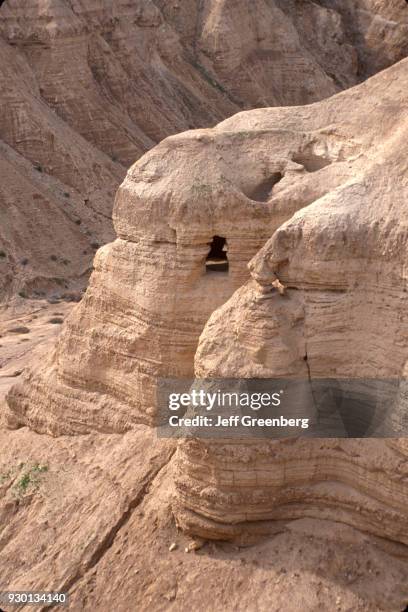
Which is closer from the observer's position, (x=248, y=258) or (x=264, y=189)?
(x=248, y=258)

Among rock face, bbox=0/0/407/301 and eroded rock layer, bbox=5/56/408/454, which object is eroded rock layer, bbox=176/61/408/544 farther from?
rock face, bbox=0/0/407/301

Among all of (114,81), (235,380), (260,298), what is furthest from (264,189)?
(114,81)

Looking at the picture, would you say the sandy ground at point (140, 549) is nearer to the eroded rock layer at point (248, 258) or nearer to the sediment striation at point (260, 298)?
the sediment striation at point (260, 298)

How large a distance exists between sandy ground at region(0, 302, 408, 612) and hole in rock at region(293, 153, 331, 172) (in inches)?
180

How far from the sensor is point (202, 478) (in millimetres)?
14547

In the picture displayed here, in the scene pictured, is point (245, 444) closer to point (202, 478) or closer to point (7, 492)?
point (202, 478)

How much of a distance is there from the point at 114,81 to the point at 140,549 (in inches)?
1302

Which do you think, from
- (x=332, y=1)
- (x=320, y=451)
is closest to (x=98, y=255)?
(x=320, y=451)

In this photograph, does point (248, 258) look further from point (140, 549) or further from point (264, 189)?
point (140, 549)

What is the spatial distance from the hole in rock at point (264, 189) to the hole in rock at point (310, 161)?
0.36 meters

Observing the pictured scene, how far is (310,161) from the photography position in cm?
1634

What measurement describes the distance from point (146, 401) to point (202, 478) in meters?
2.56

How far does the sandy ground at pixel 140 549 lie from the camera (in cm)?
1368

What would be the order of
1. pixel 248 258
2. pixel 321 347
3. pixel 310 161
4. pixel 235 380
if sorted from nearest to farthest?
pixel 321 347
pixel 235 380
pixel 248 258
pixel 310 161
